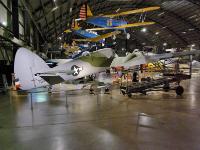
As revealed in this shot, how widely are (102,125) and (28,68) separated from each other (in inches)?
168

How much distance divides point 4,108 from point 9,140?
155 inches

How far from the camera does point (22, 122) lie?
6.88 meters

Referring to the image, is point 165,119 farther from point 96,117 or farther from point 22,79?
point 22,79

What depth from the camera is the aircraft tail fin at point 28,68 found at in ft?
29.1

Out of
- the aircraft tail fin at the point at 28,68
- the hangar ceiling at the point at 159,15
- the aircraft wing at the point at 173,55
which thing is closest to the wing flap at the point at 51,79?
the aircraft tail fin at the point at 28,68

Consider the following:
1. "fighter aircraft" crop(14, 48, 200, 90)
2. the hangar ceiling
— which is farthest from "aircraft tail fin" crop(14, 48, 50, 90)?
the hangar ceiling

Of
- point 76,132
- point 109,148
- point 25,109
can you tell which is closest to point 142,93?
point 25,109

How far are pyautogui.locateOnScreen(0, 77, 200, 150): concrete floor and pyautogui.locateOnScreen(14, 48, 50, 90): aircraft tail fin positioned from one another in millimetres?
905

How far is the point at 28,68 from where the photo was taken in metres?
9.10

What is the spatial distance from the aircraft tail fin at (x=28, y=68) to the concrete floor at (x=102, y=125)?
2.97ft

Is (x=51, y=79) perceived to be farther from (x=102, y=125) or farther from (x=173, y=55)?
(x=173, y=55)

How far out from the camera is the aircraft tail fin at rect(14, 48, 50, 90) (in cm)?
888

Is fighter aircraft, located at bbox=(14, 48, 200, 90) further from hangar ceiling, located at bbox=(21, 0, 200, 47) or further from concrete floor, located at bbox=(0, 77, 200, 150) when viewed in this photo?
hangar ceiling, located at bbox=(21, 0, 200, 47)

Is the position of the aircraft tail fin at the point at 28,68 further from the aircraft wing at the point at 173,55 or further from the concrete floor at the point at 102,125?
the aircraft wing at the point at 173,55
